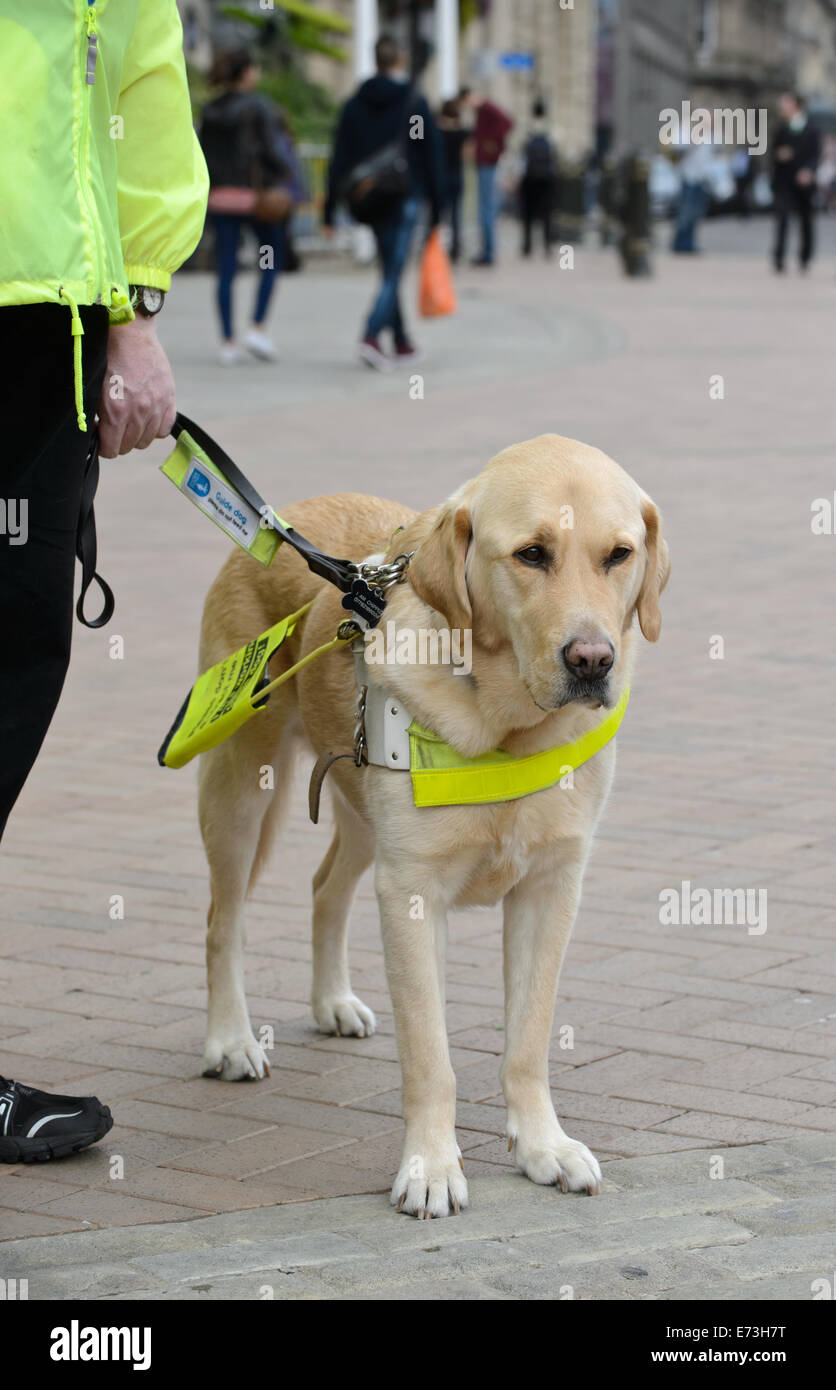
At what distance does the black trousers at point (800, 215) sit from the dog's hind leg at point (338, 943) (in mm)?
25441

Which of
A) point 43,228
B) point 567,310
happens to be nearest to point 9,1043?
point 43,228

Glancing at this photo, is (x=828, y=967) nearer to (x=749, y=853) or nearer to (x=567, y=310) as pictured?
→ (x=749, y=853)

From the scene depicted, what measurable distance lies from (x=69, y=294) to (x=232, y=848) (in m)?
1.48

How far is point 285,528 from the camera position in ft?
12.5

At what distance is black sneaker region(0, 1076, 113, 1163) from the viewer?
349 centimetres

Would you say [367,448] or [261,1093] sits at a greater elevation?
[367,448]

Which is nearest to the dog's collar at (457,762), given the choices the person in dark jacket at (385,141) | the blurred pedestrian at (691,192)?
the person in dark jacket at (385,141)

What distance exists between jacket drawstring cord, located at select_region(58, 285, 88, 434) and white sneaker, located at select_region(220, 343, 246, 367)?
1284 centimetres

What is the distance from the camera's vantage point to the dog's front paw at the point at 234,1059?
397cm

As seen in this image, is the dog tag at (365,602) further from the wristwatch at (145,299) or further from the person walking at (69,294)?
the wristwatch at (145,299)

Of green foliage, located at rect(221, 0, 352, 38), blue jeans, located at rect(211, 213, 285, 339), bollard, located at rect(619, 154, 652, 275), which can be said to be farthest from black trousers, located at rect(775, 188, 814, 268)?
blue jeans, located at rect(211, 213, 285, 339)

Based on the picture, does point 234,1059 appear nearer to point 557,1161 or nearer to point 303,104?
point 557,1161

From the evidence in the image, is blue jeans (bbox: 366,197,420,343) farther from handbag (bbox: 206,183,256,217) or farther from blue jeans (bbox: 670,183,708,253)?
blue jeans (bbox: 670,183,708,253)

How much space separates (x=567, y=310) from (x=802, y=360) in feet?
16.6
